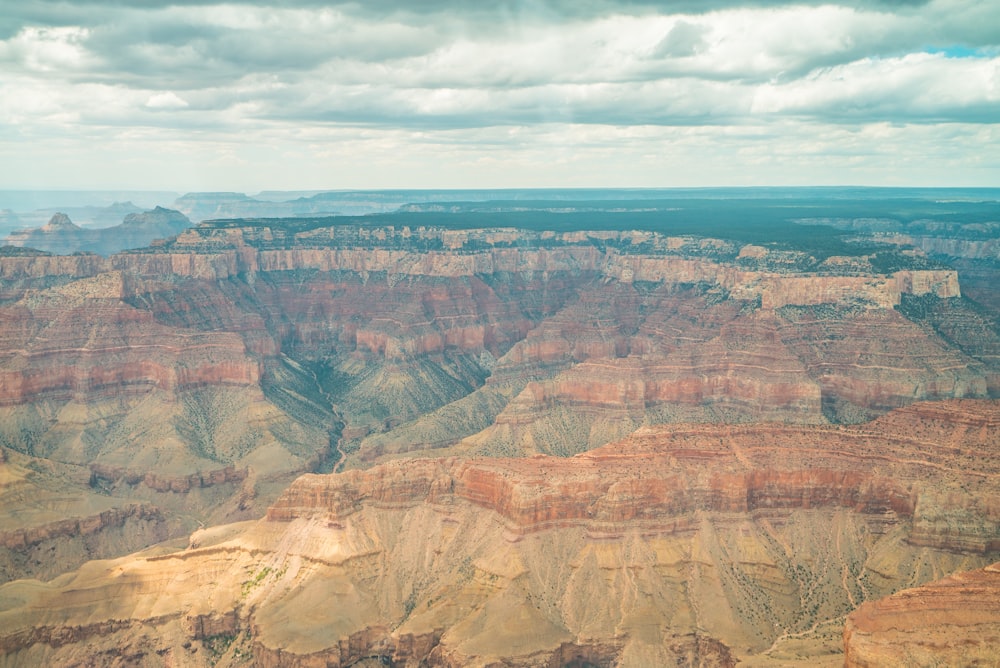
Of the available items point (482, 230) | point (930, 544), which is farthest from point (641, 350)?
point (930, 544)

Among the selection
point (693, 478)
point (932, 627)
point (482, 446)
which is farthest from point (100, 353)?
point (932, 627)

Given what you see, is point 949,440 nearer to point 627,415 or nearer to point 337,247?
point 627,415

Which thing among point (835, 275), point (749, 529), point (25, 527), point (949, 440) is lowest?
point (25, 527)

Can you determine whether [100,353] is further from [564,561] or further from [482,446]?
[564,561]

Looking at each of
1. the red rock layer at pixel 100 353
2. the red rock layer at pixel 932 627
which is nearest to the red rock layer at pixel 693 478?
the red rock layer at pixel 932 627

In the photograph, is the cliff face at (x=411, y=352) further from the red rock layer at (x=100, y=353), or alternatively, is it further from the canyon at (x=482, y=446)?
the canyon at (x=482, y=446)
